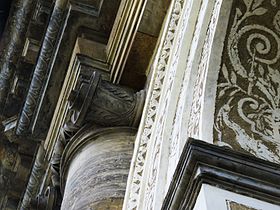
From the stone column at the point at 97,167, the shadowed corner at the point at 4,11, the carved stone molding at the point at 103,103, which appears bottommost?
the stone column at the point at 97,167

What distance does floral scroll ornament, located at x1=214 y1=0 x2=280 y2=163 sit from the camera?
362 centimetres

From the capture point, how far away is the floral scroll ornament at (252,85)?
3.62 m

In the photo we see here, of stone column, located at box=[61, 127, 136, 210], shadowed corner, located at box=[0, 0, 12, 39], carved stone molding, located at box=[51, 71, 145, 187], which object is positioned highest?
shadowed corner, located at box=[0, 0, 12, 39]

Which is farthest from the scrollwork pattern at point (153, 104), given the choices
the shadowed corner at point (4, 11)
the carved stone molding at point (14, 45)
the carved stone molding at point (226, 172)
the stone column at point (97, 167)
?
the shadowed corner at point (4, 11)

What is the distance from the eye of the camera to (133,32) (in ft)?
19.6

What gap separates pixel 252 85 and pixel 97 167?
192 centimetres

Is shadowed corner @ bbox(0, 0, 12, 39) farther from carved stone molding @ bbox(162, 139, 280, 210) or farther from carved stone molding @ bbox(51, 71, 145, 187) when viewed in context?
carved stone molding @ bbox(162, 139, 280, 210)

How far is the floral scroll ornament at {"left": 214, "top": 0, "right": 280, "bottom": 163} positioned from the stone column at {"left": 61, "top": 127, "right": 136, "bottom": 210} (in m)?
1.52

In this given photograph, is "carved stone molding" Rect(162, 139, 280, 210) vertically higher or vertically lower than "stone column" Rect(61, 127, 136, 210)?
higher

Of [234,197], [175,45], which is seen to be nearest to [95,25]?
[175,45]

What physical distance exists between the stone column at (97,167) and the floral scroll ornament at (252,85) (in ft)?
4.98

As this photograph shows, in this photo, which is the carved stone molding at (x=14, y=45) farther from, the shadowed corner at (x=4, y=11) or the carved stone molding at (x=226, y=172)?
the carved stone molding at (x=226, y=172)

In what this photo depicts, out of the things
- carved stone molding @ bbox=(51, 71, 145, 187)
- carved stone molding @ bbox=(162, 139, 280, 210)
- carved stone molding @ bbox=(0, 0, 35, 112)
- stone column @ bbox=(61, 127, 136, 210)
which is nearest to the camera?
carved stone molding @ bbox=(162, 139, 280, 210)

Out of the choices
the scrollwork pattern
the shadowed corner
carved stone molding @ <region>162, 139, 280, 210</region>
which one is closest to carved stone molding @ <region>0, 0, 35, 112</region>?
the shadowed corner
